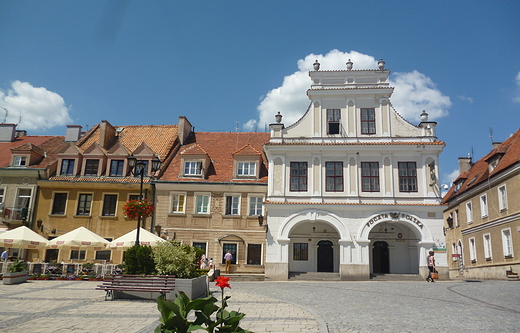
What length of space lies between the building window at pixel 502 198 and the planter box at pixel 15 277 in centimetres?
3064

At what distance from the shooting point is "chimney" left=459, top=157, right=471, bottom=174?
42562mm

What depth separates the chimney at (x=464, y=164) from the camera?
42.6 m

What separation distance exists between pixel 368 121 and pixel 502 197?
1140 cm

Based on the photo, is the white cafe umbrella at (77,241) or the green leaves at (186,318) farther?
the white cafe umbrella at (77,241)

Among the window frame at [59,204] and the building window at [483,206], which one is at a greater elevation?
the building window at [483,206]

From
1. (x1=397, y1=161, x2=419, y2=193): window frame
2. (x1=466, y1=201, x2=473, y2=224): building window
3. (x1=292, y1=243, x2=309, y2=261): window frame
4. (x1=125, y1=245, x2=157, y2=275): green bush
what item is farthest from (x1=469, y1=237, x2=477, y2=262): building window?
(x1=125, y1=245, x2=157, y2=275): green bush

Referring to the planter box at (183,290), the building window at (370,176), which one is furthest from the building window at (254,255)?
the planter box at (183,290)

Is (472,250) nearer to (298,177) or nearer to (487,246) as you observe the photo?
(487,246)

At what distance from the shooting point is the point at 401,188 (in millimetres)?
27312

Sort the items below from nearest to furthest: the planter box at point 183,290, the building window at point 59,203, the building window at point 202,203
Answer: the planter box at point 183,290
the building window at point 202,203
the building window at point 59,203

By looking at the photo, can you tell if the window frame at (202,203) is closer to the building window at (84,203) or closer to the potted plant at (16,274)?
the building window at (84,203)

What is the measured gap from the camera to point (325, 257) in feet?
95.0

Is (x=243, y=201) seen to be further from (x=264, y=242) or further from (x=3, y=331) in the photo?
(x=3, y=331)

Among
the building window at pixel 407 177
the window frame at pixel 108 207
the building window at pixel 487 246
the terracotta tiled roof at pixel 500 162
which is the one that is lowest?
the building window at pixel 487 246
